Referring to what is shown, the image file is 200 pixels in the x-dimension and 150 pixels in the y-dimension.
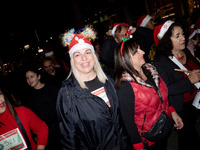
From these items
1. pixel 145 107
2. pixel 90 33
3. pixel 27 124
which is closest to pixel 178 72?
pixel 145 107

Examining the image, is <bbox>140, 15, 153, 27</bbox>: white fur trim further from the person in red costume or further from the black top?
the person in red costume

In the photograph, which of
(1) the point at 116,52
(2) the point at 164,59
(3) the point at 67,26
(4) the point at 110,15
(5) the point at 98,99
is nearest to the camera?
(5) the point at 98,99

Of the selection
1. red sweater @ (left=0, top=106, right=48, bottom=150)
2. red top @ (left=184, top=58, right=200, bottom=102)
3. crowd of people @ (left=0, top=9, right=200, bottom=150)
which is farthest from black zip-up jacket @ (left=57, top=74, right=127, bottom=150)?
red top @ (left=184, top=58, right=200, bottom=102)

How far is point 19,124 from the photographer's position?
1.87 metres

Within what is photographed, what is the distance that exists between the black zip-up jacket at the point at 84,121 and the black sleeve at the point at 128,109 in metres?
0.19

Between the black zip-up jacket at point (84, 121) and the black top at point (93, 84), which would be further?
the black top at point (93, 84)

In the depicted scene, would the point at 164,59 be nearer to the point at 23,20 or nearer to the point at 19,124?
A: the point at 19,124

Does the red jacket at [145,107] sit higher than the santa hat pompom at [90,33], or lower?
lower

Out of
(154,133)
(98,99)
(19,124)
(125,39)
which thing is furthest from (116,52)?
(19,124)

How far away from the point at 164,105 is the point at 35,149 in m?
2.07

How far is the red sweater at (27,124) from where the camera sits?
71.2 inches

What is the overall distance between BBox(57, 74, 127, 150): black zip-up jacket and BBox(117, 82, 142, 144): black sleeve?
19cm

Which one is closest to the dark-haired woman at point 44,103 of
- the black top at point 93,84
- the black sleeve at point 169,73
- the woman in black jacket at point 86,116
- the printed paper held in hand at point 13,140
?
the printed paper held in hand at point 13,140

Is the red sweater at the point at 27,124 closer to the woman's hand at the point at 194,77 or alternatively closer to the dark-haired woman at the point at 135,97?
the dark-haired woman at the point at 135,97
